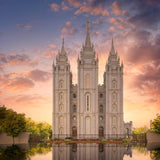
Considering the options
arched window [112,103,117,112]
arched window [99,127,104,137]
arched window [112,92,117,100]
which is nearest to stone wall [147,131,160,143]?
arched window [112,103,117,112]

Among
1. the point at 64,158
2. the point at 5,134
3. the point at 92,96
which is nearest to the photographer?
the point at 64,158

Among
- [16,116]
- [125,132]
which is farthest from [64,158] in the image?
[125,132]

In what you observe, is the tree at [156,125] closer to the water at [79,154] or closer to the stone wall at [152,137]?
the stone wall at [152,137]

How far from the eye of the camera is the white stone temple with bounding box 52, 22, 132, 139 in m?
74.4

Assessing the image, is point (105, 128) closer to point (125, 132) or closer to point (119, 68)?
point (125, 132)

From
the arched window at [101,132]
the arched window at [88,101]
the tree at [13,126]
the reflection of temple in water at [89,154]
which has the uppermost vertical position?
the arched window at [88,101]

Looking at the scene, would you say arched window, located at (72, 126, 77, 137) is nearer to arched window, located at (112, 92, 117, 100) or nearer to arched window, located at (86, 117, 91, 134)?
arched window, located at (86, 117, 91, 134)

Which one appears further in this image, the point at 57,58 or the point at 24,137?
the point at 57,58

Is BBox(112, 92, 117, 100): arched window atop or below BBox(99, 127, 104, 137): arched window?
atop

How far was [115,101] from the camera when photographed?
75.4 meters

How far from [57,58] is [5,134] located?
1174 inches

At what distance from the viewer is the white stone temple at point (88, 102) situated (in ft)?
244

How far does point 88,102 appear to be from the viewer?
246 ft

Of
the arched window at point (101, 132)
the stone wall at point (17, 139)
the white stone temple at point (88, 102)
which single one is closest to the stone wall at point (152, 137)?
the white stone temple at point (88, 102)
